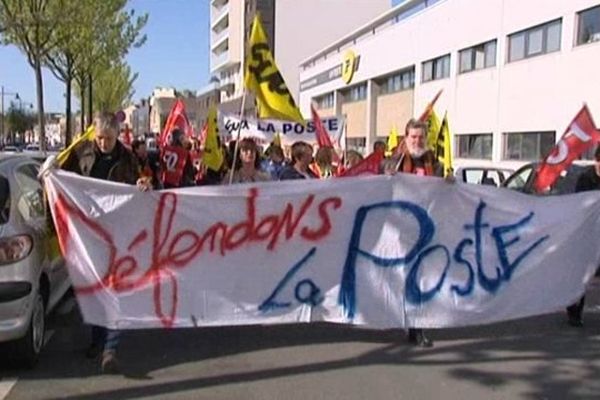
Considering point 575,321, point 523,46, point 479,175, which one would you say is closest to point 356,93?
point 523,46

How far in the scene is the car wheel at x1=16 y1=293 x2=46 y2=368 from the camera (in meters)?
5.39

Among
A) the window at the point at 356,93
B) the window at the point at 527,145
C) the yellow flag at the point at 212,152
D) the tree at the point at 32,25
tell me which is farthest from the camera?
the window at the point at 356,93

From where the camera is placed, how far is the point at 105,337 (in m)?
5.77

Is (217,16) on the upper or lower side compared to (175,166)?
upper

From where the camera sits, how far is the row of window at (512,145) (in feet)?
75.8

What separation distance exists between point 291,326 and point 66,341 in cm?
194

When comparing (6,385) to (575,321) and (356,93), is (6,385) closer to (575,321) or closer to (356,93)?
(575,321)

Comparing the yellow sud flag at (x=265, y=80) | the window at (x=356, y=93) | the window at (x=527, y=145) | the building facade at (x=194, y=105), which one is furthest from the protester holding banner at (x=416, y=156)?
the building facade at (x=194, y=105)

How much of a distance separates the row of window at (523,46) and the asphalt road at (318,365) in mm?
15717

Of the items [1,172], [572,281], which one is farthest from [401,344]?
[1,172]

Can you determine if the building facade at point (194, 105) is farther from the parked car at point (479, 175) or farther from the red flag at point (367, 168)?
the red flag at point (367, 168)

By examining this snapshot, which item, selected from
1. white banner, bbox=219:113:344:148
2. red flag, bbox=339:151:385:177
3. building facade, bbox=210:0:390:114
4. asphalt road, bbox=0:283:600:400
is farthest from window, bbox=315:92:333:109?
asphalt road, bbox=0:283:600:400

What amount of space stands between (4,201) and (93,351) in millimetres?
1340

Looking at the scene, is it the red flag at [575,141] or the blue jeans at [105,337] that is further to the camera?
the red flag at [575,141]
